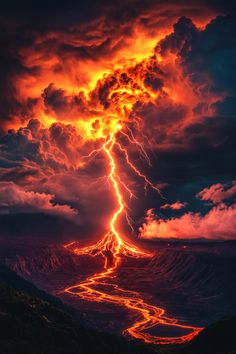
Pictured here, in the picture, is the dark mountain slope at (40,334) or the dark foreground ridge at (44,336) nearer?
Result: the dark mountain slope at (40,334)

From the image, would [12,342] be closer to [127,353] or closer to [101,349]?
[101,349]

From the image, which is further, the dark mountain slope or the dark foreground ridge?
the dark foreground ridge

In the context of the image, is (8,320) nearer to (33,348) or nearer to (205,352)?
(33,348)

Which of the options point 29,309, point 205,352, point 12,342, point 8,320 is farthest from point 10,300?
point 205,352

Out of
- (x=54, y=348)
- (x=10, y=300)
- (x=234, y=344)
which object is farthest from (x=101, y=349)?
(x=234, y=344)

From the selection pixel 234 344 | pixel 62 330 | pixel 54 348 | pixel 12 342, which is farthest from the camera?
pixel 234 344

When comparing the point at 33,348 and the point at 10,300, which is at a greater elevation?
the point at 10,300

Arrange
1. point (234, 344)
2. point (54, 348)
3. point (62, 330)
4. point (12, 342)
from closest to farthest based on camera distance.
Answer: point (12, 342), point (54, 348), point (62, 330), point (234, 344)

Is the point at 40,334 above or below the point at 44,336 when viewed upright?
above

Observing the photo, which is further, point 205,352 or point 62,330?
point 205,352

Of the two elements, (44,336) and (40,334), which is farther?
(44,336)
